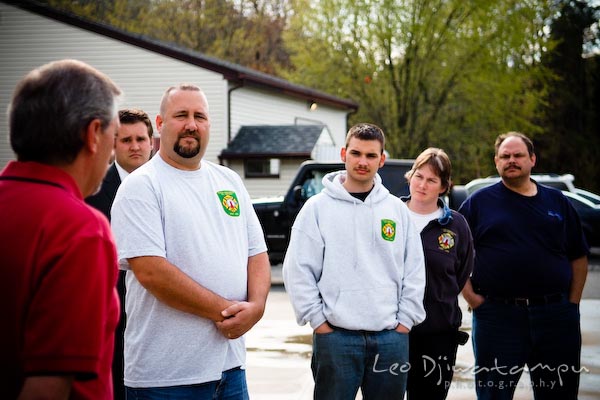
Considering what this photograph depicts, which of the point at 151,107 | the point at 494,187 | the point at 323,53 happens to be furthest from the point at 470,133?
the point at 494,187

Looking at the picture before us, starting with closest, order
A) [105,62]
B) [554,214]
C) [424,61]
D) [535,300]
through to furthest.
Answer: [535,300]
[554,214]
[105,62]
[424,61]

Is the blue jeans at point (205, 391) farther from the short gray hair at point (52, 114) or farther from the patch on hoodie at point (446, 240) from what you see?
the patch on hoodie at point (446, 240)

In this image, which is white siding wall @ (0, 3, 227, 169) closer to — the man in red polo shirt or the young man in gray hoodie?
the young man in gray hoodie

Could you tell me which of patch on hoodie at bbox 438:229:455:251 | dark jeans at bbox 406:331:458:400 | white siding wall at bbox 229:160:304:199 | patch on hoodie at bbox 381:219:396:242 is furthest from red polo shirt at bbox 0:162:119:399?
white siding wall at bbox 229:160:304:199

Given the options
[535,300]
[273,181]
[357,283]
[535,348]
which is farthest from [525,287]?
[273,181]

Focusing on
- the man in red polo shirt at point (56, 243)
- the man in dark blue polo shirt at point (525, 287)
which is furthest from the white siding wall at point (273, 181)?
the man in red polo shirt at point (56, 243)

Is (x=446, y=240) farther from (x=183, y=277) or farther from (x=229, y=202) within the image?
(x=183, y=277)

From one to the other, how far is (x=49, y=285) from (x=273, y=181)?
23548 millimetres

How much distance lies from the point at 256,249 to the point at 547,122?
42072 millimetres

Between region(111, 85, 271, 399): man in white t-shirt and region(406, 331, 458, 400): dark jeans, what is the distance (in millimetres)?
1567

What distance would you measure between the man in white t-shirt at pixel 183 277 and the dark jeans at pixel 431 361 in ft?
5.14

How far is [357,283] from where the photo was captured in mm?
4180

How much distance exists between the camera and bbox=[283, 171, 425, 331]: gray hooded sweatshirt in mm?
4156

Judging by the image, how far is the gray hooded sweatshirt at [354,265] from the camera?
416cm
